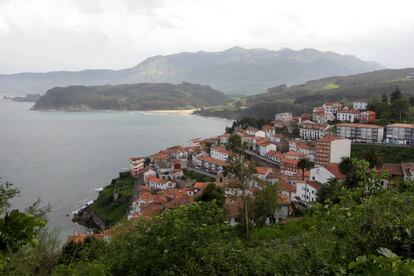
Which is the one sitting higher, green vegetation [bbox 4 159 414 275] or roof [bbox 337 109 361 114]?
green vegetation [bbox 4 159 414 275]

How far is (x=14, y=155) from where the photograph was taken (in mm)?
36375

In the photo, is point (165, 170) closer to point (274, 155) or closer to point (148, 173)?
point (148, 173)

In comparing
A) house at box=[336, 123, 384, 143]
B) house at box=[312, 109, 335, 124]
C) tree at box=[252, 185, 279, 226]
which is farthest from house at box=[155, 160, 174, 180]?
house at box=[312, 109, 335, 124]

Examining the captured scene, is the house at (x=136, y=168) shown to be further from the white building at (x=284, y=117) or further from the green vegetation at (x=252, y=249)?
the green vegetation at (x=252, y=249)

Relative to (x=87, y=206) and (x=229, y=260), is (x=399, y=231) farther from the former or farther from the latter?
(x=87, y=206)

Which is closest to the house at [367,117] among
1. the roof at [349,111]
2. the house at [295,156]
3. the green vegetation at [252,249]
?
the roof at [349,111]

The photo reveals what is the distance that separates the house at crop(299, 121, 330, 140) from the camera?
30.4 m

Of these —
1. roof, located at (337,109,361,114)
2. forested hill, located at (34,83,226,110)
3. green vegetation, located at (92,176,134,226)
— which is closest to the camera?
green vegetation, located at (92,176,134,226)

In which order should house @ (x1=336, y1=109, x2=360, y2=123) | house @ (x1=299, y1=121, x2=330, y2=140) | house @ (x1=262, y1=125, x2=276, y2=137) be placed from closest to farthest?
house @ (x1=299, y1=121, x2=330, y2=140), house @ (x1=336, y1=109, x2=360, y2=123), house @ (x1=262, y1=125, x2=276, y2=137)

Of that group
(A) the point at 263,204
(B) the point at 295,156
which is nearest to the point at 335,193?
(A) the point at 263,204

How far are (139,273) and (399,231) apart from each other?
314cm

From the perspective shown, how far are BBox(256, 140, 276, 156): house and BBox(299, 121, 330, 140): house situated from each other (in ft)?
12.9

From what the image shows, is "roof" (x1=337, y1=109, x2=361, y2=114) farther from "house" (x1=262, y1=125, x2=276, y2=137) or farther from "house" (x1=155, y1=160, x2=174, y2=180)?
"house" (x1=155, y1=160, x2=174, y2=180)

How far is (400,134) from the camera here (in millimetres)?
25391
